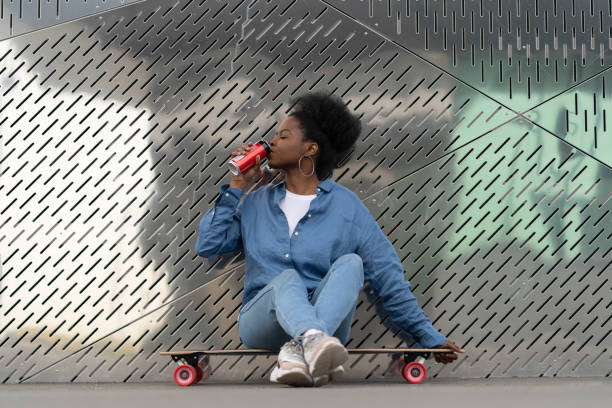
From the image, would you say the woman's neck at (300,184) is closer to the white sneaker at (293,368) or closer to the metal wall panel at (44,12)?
the white sneaker at (293,368)

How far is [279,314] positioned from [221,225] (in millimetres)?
682

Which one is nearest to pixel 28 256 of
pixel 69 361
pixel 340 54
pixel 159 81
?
pixel 69 361

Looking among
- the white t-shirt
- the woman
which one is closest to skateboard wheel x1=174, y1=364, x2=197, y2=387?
the woman

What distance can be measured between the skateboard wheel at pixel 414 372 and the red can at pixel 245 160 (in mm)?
1009

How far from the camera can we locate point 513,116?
11.4ft

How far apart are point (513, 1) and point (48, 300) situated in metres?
2.56

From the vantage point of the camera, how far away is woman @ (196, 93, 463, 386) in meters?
2.80

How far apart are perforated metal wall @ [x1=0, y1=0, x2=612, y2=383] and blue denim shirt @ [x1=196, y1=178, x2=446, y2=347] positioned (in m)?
0.27

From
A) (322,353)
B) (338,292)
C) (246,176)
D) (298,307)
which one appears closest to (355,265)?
(338,292)

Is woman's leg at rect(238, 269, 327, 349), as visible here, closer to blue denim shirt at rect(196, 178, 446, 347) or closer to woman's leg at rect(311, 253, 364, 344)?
woman's leg at rect(311, 253, 364, 344)

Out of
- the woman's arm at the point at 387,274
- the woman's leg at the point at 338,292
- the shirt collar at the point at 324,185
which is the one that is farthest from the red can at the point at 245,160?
the woman's leg at the point at 338,292

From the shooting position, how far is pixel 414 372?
2883 mm

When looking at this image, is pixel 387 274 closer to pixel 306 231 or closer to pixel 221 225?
pixel 306 231

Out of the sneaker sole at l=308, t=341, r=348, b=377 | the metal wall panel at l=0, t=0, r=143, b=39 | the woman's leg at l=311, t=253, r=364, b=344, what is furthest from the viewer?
the metal wall panel at l=0, t=0, r=143, b=39
